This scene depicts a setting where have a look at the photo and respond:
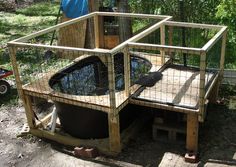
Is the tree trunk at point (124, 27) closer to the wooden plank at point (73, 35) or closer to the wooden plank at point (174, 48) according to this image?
the wooden plank at point (73, 35)

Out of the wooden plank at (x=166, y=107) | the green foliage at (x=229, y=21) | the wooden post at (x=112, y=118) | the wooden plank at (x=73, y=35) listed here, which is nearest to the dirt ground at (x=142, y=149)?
the wooden post at (x=112, y=118)

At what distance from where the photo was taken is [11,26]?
1237 centimetres

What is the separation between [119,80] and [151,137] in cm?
105

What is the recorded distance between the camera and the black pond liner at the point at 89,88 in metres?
5.23

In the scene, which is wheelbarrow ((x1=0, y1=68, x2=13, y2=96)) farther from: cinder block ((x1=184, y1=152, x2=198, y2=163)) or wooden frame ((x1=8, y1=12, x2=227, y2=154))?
cinder block ((x1=184, y1=152, x2=198, y2=163))

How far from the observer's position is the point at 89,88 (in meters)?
5.84

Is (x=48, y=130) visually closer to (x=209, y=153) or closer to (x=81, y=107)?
(x=81, y=107)

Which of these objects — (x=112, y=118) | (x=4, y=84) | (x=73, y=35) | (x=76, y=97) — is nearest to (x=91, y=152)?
(x=112, y=118)

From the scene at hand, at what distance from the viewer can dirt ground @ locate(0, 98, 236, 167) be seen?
4.97 m

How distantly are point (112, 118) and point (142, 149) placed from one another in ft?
2.54

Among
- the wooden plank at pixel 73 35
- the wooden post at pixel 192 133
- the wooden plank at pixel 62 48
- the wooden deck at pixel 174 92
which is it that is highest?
the wooden plank at pixel 62 48

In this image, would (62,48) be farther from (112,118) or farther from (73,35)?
(73,35)

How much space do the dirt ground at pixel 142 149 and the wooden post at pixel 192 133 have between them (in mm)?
156

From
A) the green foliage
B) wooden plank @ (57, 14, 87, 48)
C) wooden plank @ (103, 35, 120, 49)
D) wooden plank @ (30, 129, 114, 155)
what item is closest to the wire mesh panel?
the green foliage
